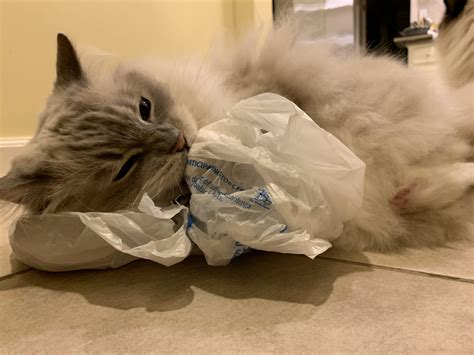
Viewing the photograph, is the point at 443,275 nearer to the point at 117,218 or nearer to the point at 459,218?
the point at 459,218

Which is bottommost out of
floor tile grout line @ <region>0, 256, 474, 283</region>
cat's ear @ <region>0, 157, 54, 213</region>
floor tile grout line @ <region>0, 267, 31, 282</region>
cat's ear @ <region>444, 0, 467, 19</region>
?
floor tile grout line @ <region>0, 267, 31, 282</region>

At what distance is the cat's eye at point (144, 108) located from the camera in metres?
0.99

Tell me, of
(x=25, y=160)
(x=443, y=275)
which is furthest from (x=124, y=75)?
(x=443, y=275)

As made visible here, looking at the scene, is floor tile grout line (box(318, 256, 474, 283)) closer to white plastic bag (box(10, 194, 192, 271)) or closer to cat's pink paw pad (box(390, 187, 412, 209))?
cat's pink paw pad (box(390, 187, 412, 209))

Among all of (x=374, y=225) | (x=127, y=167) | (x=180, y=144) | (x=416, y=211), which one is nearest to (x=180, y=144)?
(x=180, y=144)

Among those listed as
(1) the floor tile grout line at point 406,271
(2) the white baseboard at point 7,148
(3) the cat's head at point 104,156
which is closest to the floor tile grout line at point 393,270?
(1) the floor tile grout line at point 406,271

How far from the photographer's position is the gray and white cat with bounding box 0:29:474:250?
36.8 inches

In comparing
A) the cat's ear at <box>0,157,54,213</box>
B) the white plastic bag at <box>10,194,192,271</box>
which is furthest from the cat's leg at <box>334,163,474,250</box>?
the cat's ear at <box>0,157,54,213</box>

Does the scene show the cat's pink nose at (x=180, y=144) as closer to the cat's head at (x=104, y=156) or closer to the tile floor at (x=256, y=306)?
the cat's head at (x=104, y=156)

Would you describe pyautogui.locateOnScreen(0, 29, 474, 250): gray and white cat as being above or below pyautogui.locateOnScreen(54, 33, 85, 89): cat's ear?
below

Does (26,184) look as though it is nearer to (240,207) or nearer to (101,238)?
(101,238)

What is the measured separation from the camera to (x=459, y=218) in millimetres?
1048

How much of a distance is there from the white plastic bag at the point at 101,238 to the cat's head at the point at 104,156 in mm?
49

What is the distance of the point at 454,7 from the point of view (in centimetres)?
182
